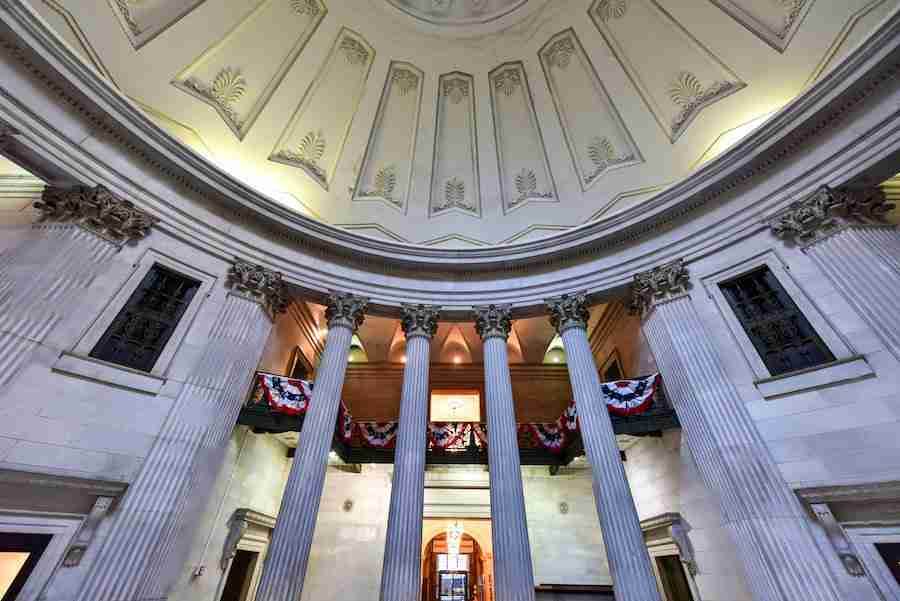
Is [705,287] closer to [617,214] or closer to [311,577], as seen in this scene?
[617,214]

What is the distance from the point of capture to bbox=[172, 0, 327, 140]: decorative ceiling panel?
36.6 ft

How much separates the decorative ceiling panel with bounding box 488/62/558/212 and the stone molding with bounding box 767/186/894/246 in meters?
7.20

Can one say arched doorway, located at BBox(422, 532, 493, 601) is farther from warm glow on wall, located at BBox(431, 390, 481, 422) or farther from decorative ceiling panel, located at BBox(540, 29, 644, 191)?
decorative ceiling panel, located at BBox(540, 29, 644, 191)

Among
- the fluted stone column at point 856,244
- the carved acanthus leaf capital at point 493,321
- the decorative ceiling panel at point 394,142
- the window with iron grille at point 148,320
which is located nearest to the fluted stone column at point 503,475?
the carved acanthus leaf capital at point 493,321

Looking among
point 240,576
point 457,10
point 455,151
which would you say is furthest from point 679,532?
point 457,10

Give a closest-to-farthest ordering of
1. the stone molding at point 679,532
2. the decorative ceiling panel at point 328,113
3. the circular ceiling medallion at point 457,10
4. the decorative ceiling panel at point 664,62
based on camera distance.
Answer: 1. the stone molding at point 679,532
2. the decorative ceiling panel at point 664,62
3. the decorative ceiling panel at point 328,113
4. the circular ceiling medallion at point 457,10

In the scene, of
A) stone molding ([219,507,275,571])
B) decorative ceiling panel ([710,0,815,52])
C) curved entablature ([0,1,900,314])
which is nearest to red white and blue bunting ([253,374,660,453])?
stone molding ([219,507,275,571])

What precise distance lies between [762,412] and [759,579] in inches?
109

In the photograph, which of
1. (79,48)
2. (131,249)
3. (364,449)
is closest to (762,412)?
(364,449)

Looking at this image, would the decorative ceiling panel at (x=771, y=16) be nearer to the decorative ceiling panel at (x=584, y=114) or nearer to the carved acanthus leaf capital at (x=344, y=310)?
the decorative ceiling panel at (x=584, y=114)

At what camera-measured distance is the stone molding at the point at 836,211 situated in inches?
296

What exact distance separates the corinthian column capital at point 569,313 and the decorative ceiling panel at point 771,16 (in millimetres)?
8397

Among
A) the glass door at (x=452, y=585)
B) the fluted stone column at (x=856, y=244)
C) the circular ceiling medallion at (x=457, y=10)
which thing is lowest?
the glass door at (x=452, y=585)

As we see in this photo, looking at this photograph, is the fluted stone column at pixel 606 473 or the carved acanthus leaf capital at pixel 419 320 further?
the carved acanthus leaf capital at pixel 419 320
